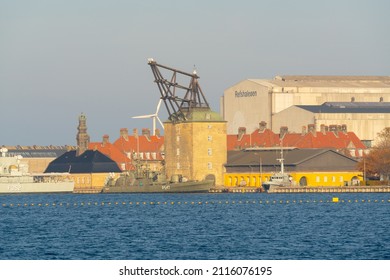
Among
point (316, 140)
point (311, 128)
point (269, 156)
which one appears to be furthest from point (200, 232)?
point (311, 128)

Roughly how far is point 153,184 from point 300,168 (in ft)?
63.3

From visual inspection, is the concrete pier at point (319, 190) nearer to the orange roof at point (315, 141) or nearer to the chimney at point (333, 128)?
the orange roof at point (315, 141)

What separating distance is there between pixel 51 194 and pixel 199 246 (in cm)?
11852

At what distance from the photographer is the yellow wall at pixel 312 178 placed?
174750mm

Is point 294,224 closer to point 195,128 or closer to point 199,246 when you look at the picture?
point 199,246

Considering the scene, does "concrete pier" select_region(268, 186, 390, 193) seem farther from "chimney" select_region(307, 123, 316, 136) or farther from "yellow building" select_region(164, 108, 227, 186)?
"chimney" select_region(307, 123, 316, 136)

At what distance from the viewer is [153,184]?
579ft

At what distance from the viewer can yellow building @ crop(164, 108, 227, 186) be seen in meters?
179

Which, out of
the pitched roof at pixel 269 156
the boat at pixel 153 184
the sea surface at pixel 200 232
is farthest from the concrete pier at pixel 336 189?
the sea surface at pixel 200 232

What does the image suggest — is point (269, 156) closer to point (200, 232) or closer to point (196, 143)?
point (196, 143)

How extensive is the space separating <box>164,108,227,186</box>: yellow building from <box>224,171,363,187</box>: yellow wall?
2.09m

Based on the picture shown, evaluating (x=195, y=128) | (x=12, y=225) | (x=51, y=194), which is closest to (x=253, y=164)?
(x=195, y=128)

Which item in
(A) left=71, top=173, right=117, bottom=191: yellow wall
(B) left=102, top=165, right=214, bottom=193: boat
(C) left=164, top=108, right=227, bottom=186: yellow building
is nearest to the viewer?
(B) left=102, top=165, right=214, bottom=193: boat

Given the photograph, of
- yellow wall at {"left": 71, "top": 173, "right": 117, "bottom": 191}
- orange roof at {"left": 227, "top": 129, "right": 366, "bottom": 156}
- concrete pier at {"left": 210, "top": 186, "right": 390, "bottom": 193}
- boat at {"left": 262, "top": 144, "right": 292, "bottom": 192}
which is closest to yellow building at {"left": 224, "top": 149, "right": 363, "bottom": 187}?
boat at {"left": 262, "top": 144, "right": 292, "bottom": 192}
